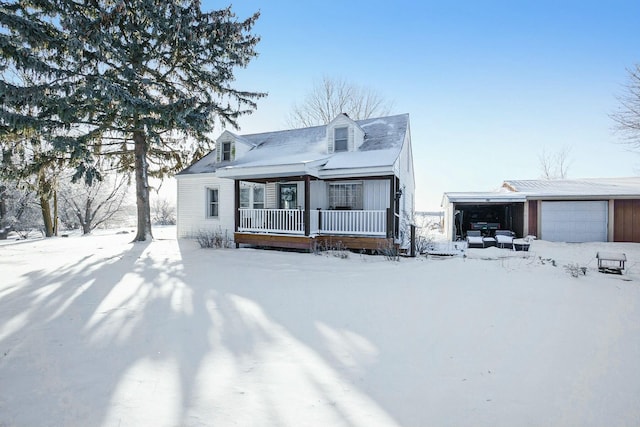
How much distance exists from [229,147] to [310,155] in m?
4.62

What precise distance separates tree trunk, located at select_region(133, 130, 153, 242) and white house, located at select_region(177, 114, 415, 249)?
169 centimetres

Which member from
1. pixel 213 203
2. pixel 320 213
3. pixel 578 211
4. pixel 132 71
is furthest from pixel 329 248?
pixel 578 211

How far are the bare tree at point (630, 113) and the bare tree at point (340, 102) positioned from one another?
1424cm

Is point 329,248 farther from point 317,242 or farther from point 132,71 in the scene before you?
point 132,71

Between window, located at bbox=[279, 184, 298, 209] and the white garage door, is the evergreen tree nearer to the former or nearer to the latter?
A: window, located at bbox=[279, 184, 298, 209]

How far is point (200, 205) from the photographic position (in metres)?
14.7

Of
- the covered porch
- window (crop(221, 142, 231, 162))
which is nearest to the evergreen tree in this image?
window (crop(221, 142, 231, 162))

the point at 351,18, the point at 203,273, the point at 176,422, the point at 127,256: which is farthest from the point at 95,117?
the point at 176,422

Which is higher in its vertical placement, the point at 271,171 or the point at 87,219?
the point at 271,171

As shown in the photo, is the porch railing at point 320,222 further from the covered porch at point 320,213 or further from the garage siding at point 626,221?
the garage siding at point 626,221

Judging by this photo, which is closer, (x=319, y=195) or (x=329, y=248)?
(x=329, y=248)

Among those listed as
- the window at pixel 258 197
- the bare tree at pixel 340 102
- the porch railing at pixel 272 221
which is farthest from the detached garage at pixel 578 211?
the bare tree at pixel 340 102

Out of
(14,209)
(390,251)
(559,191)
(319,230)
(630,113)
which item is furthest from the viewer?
(14,209)

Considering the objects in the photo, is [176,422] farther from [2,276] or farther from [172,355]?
[2,276]
